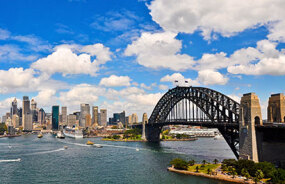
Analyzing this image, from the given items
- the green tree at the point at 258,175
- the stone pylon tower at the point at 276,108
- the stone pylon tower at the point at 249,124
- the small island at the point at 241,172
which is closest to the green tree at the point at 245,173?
the small island at the point at 241,172

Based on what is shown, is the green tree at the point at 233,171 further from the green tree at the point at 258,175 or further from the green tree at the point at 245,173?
the green tree at the point at 258,175

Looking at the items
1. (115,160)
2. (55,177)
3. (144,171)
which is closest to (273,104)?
(144,171)

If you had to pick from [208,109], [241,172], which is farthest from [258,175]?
[208,109]

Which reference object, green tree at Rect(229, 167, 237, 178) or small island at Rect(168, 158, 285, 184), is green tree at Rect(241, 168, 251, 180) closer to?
small island at Rect(168, 158, 285, 184)

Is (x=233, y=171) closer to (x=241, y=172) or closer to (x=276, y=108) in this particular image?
(x=241, y=172)

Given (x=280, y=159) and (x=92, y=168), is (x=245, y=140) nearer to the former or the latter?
(x=280, y=159)
